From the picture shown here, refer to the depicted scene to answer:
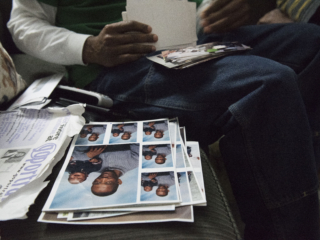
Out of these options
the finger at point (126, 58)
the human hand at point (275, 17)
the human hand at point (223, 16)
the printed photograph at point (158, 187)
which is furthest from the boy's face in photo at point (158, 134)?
the human hand at point (275, 17)

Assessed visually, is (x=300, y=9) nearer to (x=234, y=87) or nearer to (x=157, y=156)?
(x=234, y=87)

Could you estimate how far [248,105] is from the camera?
1.45 feet

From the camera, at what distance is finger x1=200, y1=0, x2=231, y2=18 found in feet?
2.19

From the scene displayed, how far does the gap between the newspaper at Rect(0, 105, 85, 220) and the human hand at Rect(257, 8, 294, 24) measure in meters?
0.71

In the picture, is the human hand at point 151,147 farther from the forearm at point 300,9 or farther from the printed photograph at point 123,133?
the forearm at point 300,9

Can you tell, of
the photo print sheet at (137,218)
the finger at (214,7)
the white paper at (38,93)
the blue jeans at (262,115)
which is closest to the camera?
the photo print sheet at (137,218)

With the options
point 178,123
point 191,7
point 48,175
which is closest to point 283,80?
point 178,123

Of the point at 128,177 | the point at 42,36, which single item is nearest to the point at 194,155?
the point at 128,177

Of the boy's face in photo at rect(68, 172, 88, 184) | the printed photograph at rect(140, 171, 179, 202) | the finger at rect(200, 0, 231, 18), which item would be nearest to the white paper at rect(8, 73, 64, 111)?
the boy's face in photo at rect(68, 172, 88, 184)

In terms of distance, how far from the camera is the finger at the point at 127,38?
0.61 metres

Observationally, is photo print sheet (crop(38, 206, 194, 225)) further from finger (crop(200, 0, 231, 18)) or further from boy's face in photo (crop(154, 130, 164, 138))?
finger (crop(200, 0, 231, 18))

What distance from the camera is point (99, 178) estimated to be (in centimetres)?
39

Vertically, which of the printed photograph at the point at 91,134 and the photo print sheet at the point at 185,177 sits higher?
the printed photograph at the point at 91,134

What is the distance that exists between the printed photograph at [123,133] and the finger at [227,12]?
40cm
